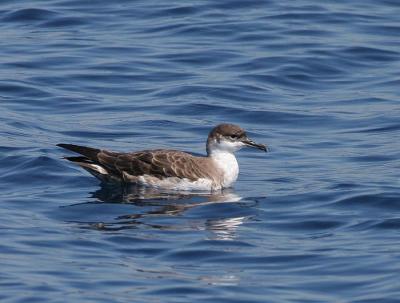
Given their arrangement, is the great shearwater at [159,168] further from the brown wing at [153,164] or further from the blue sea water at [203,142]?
the blue sea water at [203,142]

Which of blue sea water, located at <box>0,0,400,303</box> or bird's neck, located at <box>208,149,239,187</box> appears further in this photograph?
bird's neck, located at <box>208,149,239,187</box>

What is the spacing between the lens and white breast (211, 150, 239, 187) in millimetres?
15867

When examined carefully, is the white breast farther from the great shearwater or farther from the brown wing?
the brown wing

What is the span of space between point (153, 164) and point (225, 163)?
91 cm

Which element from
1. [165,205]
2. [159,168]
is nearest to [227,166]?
[159,168]

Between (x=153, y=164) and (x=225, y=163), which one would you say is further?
(x=225, y=163)

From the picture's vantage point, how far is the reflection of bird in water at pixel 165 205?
1366 cm

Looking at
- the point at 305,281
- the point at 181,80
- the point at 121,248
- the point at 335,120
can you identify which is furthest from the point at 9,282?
the point at 181,80

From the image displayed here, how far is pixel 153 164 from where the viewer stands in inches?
617

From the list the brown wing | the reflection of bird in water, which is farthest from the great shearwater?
the reflection of bird in water

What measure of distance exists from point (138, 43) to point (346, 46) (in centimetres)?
371

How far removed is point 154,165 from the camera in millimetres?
15672

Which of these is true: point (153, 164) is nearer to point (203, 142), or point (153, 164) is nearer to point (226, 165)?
point (226, 165)

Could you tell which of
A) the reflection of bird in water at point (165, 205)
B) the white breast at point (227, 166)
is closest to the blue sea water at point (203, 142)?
the reflection of bird in water at point (165, 205)
